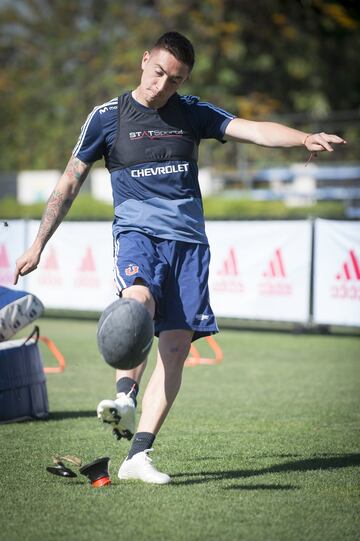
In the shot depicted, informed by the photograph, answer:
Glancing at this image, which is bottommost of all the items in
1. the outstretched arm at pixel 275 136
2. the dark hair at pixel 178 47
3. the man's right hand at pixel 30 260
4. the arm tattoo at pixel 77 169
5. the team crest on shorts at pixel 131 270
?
the team crest on shorts at pixel 131 270

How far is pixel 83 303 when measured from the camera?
16000mm

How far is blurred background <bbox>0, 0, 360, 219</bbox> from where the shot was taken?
105 feet

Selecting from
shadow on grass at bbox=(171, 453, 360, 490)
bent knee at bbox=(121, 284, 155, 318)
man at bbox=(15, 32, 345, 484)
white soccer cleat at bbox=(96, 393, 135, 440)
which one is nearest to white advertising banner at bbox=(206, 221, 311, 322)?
shadow on grass at bbox=(171, 453, 360, 490)

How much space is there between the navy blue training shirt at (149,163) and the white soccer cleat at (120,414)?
959 mm

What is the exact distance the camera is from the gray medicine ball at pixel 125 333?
16.0 ft

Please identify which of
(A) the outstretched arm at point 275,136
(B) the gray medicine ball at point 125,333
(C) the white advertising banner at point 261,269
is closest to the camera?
(B) the gray medicine ball at point 125,333

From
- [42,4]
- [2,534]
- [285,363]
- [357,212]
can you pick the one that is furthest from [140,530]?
[42,4]

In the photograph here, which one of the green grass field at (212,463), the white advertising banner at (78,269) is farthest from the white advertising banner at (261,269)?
the green grass field at (212,463)

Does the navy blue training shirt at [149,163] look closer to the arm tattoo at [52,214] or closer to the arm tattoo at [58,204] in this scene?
the arm tattoo at [58,204]

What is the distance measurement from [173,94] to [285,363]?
6.54 metres

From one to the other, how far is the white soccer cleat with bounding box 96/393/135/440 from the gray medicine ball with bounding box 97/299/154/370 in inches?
7.8

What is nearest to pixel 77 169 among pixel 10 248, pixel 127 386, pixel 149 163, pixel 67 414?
pixel 149 163

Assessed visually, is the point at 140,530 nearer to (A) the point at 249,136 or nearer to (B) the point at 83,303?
(A) the point at 249,136

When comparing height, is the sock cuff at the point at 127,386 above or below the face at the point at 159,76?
below
